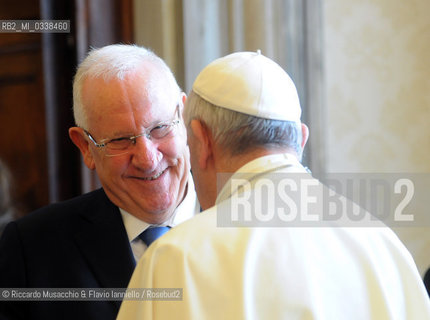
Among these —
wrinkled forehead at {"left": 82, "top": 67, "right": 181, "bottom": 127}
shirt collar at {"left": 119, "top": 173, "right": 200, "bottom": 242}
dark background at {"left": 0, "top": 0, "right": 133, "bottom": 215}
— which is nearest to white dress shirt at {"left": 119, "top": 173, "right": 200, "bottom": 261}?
shirt collar at {"left": 119, "top": 173, "right": 200, "bottom": 242}

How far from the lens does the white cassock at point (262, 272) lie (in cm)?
154

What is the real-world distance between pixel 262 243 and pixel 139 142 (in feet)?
2.96

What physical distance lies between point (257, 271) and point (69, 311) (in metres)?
0.94

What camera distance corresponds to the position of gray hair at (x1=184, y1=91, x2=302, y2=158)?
169 cm

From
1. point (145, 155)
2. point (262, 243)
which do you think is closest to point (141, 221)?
point (145, 155)

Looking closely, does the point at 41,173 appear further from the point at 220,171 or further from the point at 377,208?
the point at 220,171

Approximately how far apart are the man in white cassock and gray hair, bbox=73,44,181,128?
0.67 meters

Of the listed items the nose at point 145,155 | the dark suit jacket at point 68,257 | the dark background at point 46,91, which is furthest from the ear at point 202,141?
the dark background at point 46,91

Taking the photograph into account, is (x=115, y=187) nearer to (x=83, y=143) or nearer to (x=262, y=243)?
(x=83, y=143)

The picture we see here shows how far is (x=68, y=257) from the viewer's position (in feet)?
7.72

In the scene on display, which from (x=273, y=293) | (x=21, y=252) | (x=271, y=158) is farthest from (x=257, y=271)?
(x=21, y=252)

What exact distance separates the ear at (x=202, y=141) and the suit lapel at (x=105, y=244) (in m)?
0.68

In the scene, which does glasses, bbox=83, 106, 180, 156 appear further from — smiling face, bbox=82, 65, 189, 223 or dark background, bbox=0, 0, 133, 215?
dark background, bbox=0, 0, 133, 215

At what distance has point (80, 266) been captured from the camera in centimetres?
232
